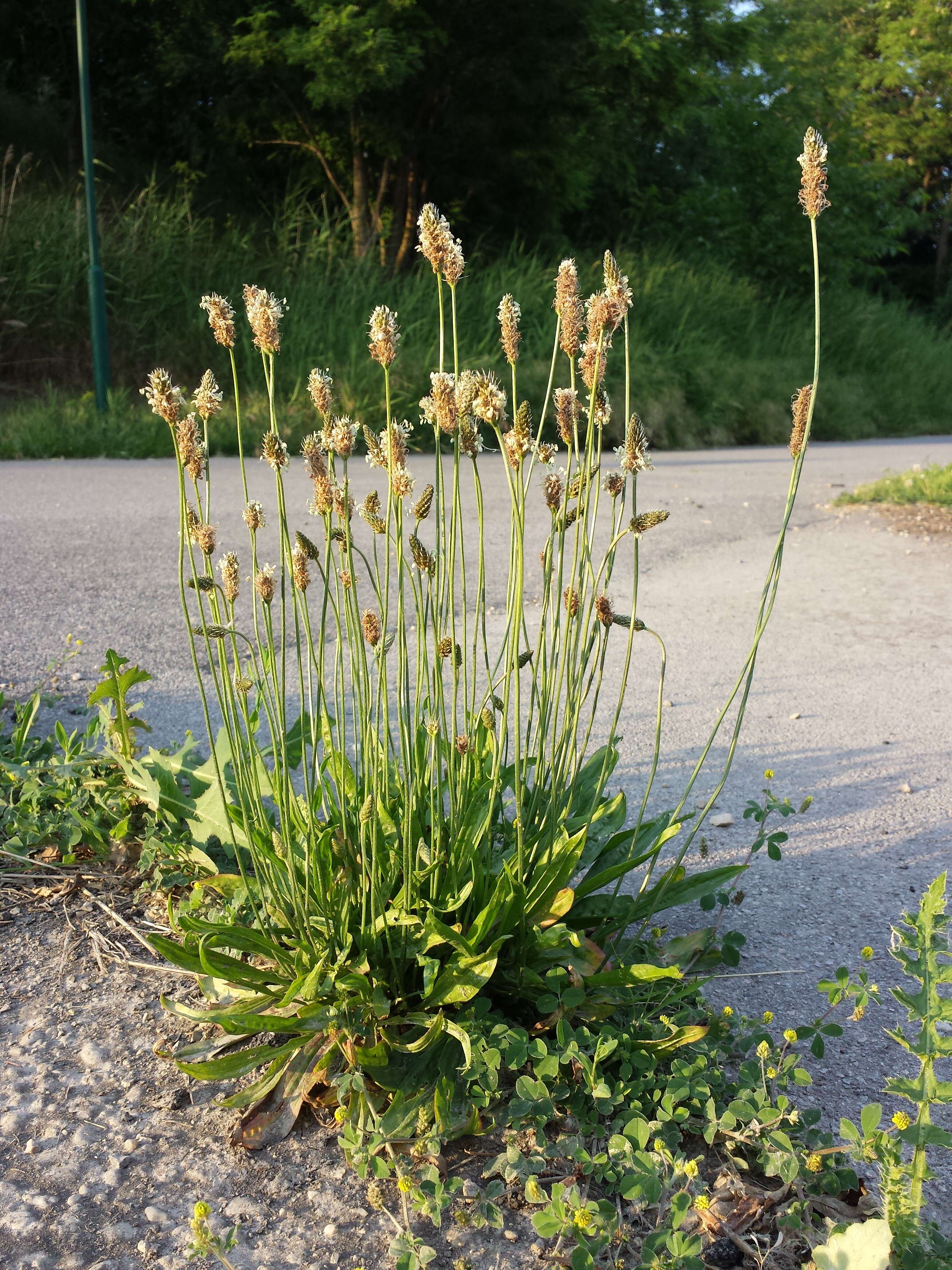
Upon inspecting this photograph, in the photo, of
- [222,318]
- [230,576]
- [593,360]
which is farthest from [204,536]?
[593,360]

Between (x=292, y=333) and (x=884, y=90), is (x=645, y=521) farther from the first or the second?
(x=884, y=90)

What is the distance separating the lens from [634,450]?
1.57 m

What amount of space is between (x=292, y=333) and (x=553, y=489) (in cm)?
993

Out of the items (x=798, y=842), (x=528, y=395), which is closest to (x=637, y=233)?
(x=528, y=395)

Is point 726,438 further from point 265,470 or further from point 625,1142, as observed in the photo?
point 625,1142

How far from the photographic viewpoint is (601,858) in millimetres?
2055

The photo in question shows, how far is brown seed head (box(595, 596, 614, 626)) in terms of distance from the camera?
1.63 metres

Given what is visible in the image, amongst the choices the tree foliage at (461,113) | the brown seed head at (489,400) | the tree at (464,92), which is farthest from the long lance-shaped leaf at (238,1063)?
the tree foliage at (461,113)

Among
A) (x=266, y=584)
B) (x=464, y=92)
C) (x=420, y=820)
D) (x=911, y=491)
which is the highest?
(x=464, y=92)

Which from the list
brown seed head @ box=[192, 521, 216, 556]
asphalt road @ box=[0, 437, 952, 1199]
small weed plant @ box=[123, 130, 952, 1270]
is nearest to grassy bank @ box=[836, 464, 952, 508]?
asphalt road @ box=[0, 437, 952, 1199]

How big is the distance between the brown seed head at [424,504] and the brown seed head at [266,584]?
265 mm

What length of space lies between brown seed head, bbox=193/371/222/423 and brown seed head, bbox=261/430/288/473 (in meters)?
0.09

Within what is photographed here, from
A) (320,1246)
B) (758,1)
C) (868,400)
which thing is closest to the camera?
(320,1246)

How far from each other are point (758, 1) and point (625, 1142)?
25787 mm
